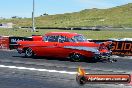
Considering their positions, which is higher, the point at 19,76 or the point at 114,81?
the point at 114,81

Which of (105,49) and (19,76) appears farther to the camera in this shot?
(105,49)

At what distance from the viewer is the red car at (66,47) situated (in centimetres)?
1897

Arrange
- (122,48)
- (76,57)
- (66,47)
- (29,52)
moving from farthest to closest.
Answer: (122,48) → (29,52) → (66,47) → (76,57)

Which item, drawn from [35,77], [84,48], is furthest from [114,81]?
[84,48]

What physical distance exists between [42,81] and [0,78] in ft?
5.13

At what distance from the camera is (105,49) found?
63.1ft

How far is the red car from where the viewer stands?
18969 millimetres

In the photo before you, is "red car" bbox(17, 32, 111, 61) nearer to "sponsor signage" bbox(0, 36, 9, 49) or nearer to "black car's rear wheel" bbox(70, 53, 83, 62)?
"black car's rear wheel" bbox(70, 53, 83, 62)

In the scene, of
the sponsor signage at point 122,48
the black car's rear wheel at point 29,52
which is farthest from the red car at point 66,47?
the sponsor signage at point 122,48

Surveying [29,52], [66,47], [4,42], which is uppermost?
[66,47]

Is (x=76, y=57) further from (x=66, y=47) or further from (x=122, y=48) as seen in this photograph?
(x=122, y=48)

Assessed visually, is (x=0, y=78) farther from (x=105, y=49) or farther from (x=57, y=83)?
(x=105, y=49)

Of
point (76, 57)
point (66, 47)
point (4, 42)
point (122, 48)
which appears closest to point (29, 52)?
point (66, 47)

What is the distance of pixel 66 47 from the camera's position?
19.6 meters
